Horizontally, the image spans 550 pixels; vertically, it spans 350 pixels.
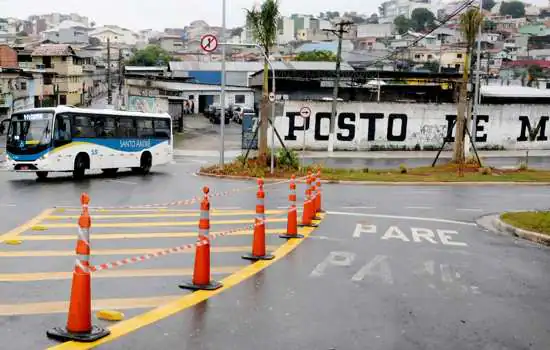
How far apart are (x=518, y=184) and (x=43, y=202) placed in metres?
17.6

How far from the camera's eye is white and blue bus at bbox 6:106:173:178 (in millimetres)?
26641

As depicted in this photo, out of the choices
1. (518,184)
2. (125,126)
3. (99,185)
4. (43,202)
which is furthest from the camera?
(125,126)

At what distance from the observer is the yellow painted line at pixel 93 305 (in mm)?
A: 7961

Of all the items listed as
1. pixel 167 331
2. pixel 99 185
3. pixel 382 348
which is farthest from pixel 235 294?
pixel 99 185

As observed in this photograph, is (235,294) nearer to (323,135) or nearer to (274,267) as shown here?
(274,267)

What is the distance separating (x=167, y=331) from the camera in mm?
7320

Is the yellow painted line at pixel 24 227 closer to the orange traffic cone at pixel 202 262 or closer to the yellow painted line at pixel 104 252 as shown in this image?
the yellow painted line at pixel 104 252

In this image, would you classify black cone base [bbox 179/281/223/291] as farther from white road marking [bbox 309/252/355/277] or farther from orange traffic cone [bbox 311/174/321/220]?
orange traffic cone [bbox 311/174/321/220]

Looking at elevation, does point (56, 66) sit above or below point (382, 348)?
above

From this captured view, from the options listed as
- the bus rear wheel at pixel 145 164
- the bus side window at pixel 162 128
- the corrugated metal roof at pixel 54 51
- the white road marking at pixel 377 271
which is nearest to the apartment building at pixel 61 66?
the corrugated metal roof at pixel 54 51

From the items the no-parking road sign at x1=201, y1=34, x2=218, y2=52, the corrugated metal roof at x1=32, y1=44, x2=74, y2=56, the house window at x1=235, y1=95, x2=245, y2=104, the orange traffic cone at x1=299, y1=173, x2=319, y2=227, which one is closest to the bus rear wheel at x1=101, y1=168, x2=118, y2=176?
the no-parking road sign at x1=201, y1=34, x2=218, y2=52

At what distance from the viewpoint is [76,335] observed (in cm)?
698

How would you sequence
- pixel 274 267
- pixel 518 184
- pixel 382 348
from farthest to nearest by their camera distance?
pixel 518 184, pixel 274 267, pixel 382 348

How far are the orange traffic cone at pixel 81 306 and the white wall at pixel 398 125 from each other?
38.4 m
